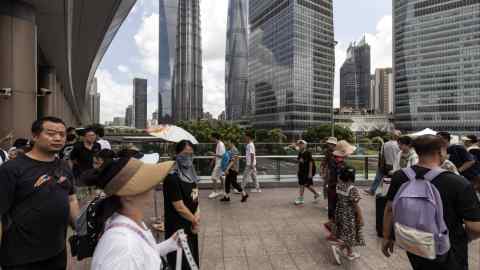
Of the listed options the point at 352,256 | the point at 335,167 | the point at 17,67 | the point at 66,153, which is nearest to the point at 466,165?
the point at 335,167

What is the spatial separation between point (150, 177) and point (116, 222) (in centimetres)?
26

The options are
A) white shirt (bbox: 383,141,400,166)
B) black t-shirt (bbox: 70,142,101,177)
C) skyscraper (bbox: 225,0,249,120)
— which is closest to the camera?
black t-shirt (bbox: 70,142,101,177)

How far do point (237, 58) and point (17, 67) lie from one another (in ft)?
541

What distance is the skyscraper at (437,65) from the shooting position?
333 feet

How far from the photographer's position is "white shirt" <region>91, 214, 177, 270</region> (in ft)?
3.94

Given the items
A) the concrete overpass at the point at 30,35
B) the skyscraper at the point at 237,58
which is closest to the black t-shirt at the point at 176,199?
the concrete overpass at the point at 30,35

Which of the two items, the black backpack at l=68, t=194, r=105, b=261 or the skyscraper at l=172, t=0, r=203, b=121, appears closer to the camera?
the black backpack at l=68, t=194, r=105, b=261

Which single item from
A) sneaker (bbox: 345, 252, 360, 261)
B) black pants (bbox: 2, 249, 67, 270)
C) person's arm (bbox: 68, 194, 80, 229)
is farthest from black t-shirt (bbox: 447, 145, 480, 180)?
black pants (bbox: 2, 249, 67, 270)

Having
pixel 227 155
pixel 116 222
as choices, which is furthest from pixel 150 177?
pixel 227 155

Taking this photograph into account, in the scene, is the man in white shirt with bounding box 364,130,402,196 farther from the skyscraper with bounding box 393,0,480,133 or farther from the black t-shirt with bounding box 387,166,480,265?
the skyscraper with bounding box 393,0,480,133

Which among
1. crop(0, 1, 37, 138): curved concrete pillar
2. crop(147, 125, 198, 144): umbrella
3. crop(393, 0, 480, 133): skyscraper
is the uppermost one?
crop(393, 0, 480, 133): skyscraper

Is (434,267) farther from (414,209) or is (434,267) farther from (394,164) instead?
(394,164)

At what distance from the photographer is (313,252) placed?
442 cm

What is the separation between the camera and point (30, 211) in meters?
2.18
